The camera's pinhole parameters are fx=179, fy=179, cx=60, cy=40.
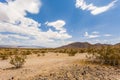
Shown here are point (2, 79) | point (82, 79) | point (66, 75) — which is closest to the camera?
point (82, 79)

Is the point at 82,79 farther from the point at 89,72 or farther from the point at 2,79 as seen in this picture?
the point at 2,79

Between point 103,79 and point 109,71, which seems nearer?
point 103,79

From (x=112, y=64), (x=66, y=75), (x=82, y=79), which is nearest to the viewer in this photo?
(x=82, y=79)

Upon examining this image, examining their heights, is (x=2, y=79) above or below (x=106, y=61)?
below

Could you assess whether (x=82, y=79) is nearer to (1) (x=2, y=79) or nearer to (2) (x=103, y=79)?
(2) (x=103, y=79)

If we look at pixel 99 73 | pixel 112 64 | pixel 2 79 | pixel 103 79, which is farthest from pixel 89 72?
pixel 2 79

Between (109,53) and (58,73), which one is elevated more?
(109,53)

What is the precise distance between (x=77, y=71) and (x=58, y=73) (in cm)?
129

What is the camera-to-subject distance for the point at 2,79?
11805mm

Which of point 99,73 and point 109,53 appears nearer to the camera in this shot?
point 99,73

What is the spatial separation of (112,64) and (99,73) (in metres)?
3.78

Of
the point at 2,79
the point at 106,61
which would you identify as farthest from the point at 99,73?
the point at 2,79

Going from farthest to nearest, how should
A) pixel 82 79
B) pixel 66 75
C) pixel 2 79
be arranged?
pixel 2 79 < pixel 66 75 < pixel 82 79

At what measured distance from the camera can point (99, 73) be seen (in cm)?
1161
